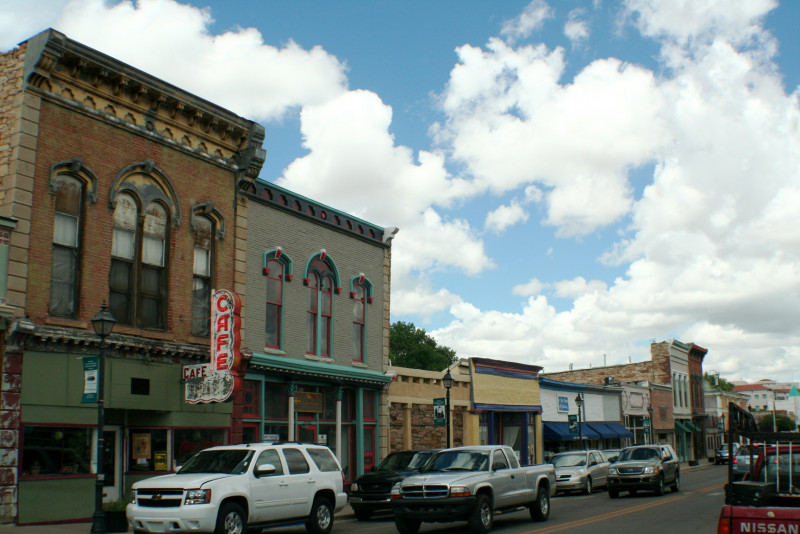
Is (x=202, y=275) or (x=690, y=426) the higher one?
(x=202, y=275)

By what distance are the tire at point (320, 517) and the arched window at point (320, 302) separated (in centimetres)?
912

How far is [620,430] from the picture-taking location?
49781 mm

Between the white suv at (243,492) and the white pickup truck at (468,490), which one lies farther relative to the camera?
the white pickup truck at (468,490)

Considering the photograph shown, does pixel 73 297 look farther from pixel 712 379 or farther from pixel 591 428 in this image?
pixel 712 379

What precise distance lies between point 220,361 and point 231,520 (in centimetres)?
651

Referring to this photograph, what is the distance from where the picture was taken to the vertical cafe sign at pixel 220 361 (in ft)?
63.7

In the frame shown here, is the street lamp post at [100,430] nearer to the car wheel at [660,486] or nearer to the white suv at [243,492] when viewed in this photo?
the white suv at [243,492]

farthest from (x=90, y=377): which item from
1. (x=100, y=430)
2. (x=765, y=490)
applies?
(x=765, y=490)

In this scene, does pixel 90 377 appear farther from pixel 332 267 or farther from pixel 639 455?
pixel 639 455

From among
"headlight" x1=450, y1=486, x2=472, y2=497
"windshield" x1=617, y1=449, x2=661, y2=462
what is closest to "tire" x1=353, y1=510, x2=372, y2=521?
"headlight" x1=450, y1=486, x2=472, y2=497

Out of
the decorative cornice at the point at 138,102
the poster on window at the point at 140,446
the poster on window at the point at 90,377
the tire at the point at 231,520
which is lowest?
the tire at the point at 231,520

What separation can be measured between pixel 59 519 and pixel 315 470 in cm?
563

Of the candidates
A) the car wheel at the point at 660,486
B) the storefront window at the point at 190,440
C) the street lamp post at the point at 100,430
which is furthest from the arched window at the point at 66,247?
the car wheel at the point at 660,486

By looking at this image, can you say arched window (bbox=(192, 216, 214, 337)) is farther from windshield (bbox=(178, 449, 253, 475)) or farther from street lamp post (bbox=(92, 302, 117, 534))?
windshield (bbox=(178, 449, 253, 475))
